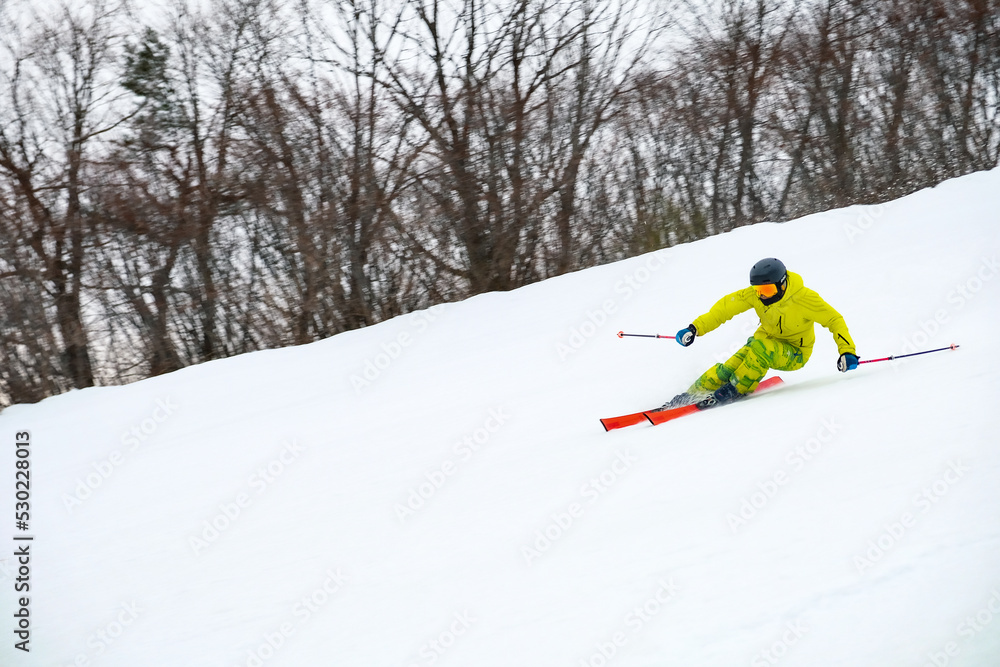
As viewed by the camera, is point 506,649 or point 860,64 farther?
point 860,64

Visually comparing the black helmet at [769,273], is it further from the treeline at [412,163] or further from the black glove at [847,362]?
the treeline at [412,163]

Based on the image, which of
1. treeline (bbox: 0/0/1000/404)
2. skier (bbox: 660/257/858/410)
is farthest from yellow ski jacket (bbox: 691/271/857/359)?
treeline (bbox: 0/0/1000/404)

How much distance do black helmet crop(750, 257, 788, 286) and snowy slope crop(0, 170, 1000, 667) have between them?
0.83 metres

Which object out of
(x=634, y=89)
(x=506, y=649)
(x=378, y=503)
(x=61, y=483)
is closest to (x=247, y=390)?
(x=61, y=483)

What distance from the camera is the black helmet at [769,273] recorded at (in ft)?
16.4

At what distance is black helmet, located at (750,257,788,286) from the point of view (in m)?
5.00

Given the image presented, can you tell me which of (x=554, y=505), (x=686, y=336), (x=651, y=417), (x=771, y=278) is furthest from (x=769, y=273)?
(x=554, y=505)

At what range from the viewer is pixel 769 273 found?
500cm

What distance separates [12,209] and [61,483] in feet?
24.9

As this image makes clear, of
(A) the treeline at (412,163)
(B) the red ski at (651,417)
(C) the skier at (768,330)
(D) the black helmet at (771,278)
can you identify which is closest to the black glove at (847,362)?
(C) the skier at (768,330)

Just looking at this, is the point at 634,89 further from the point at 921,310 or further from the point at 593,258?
the point at 921,310

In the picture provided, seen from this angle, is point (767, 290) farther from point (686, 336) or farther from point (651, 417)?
point (651, 417)

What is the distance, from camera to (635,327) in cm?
809

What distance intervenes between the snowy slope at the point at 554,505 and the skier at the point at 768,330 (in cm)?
39
